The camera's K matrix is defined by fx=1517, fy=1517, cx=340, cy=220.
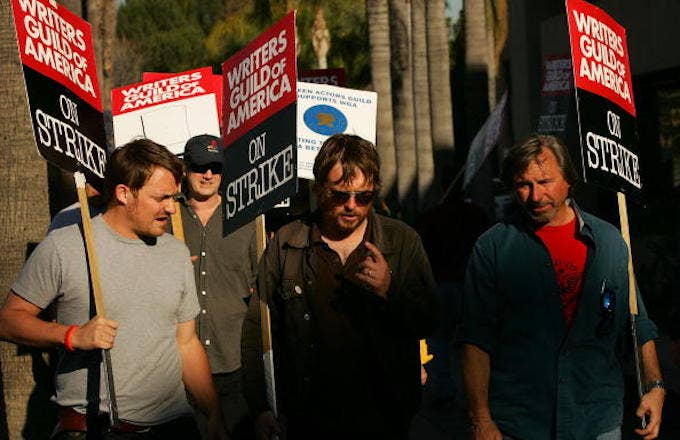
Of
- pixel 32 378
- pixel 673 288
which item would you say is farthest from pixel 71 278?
pixel 673 288

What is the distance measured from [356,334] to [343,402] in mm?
254

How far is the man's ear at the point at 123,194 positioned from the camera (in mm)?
5680

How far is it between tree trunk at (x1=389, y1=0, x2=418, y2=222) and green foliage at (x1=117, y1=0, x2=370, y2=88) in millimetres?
12606

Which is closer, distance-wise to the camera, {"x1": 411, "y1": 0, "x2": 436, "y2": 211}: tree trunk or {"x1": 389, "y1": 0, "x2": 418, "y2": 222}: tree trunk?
{"x1": 411, "y1": 0, "x2": 436, "y2": 211}: tree trunk

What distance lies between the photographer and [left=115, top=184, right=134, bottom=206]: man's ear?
568 centimetres

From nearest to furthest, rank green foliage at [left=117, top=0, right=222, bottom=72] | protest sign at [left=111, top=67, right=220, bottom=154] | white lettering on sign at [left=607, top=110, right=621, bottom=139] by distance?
white lettering on sign at [left=607, top=110, right=621, bottom=139], protest sign at [left=111, top=67, right=220, bottom=154], green foliage at [left=117, top=0, right=222, bottom=72]

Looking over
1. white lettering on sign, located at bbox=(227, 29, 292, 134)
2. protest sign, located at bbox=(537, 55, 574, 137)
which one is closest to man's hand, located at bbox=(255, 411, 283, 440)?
white lettering on sign, located at bbox=(227, 29, 292, 134)

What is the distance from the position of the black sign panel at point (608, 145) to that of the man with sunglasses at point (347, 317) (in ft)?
3.49

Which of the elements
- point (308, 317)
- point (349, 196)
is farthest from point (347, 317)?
point (349, 196)

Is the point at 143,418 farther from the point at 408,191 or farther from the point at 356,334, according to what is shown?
the point at 408,191

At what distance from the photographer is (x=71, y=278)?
217 inches

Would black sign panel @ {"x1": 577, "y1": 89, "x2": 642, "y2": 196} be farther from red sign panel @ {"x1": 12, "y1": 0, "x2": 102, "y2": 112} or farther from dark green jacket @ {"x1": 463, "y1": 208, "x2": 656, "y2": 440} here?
red sign panel @ {"x1": 12, "y1": 0, "x2": 102, "y2": 112}

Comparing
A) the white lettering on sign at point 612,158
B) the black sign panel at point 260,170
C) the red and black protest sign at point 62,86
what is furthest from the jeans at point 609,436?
the red and black protest sign at point 62,86

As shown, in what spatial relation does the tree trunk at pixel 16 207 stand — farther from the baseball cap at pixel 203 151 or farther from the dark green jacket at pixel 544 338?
the dark green jacket at pixel 544 338
